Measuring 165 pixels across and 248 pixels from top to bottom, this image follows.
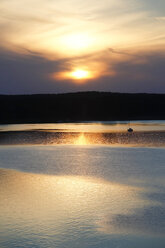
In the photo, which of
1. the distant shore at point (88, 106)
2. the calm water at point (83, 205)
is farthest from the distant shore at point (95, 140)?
the distant shore at point (88, 106)

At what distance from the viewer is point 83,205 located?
11.7 meters

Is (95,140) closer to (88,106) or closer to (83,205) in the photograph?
(83,205)

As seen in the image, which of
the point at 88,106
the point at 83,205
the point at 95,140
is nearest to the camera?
the point at 83,205

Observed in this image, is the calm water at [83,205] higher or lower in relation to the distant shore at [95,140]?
lower

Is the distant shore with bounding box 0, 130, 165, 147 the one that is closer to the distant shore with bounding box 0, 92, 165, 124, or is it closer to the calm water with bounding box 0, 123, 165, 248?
the calm water with bounding box 0, 123, 165, 248

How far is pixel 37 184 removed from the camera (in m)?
15.1

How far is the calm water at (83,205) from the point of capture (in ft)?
29.2

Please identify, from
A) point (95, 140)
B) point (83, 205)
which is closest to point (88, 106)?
point (95, 140)

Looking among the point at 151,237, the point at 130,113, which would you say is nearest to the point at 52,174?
the point at 151,237

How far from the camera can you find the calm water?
891 centimetres

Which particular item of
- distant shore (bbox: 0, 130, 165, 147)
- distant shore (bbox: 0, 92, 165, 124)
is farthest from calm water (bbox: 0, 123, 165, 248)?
distant shore (bbox: 0, 92, 165, 124)

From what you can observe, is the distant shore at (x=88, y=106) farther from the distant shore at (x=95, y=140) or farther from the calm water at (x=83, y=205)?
the calm water at (x=83, y=205)

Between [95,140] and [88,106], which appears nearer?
[95,140]

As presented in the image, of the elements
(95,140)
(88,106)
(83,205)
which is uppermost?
(88,106)
